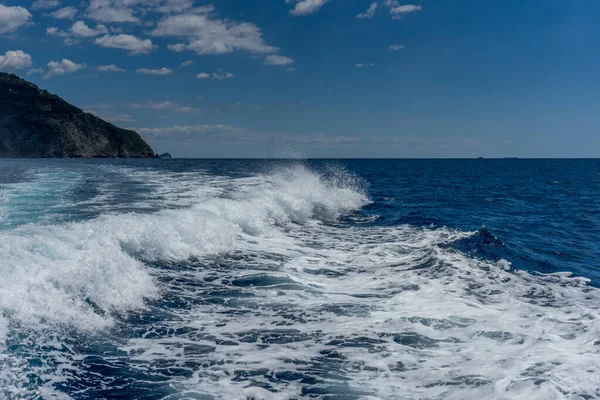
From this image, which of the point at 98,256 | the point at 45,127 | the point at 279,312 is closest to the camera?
the point at 279,312

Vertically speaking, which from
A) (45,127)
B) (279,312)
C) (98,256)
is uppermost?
(45,127)

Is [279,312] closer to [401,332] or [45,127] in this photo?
[401,332]

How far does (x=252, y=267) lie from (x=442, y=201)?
2076cm

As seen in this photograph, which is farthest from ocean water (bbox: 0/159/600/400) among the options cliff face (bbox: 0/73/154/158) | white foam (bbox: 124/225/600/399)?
cliff face (bbox: 0/73/154/158)

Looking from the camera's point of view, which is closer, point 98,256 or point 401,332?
point 401,332

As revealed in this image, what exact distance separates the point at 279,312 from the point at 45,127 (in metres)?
119

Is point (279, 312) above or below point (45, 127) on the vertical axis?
below

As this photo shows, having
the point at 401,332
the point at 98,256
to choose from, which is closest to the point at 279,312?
the point at 401,332

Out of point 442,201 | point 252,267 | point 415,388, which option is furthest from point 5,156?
point 415,388

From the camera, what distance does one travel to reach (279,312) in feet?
28.2

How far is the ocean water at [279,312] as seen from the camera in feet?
18.9

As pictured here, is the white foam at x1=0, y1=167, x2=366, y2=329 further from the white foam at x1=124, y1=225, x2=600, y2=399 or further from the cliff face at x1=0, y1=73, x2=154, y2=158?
the cliff face at x1=0, y1=73, x2=154, y2=158

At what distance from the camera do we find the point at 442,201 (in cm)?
2970

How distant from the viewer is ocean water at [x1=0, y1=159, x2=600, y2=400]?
227 inches
